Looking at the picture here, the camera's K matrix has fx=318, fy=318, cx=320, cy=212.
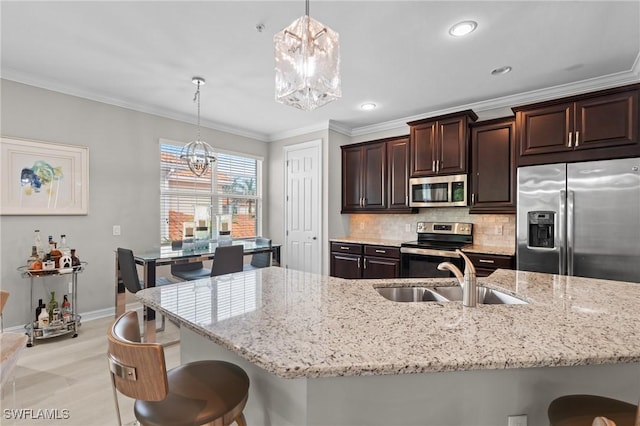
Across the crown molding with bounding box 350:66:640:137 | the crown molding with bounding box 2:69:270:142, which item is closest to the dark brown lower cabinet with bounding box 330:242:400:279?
the crown molding with bounding box 350:66:640:137

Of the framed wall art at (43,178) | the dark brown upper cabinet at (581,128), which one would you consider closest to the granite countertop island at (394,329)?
the dark brown upper cabinet at (581,128)

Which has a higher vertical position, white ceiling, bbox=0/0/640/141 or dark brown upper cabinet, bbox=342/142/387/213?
white ceiling, bbox=0/0/640/141

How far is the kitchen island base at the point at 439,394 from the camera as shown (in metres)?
1.04

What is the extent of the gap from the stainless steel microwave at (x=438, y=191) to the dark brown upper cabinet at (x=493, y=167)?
→ 4.7 inches

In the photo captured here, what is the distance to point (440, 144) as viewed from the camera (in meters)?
3.88

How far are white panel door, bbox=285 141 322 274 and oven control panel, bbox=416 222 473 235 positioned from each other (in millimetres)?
1474

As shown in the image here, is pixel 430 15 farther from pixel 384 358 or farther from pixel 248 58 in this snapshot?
pixel 384 358

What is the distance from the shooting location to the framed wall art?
3055 mm

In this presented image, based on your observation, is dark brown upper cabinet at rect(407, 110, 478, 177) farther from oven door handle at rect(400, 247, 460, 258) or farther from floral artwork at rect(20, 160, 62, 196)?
floral artwork at rect(20, 160, 62, 196)

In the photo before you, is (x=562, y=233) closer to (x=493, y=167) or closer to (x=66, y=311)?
(x=493, y=167)

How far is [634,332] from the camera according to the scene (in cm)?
110

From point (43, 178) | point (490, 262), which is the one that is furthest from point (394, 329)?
point (43, 178)

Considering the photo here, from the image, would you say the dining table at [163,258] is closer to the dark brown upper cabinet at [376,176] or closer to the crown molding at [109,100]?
the dark brown upper cabinet at [376,176]

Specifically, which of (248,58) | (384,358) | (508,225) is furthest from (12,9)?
(508,225)
